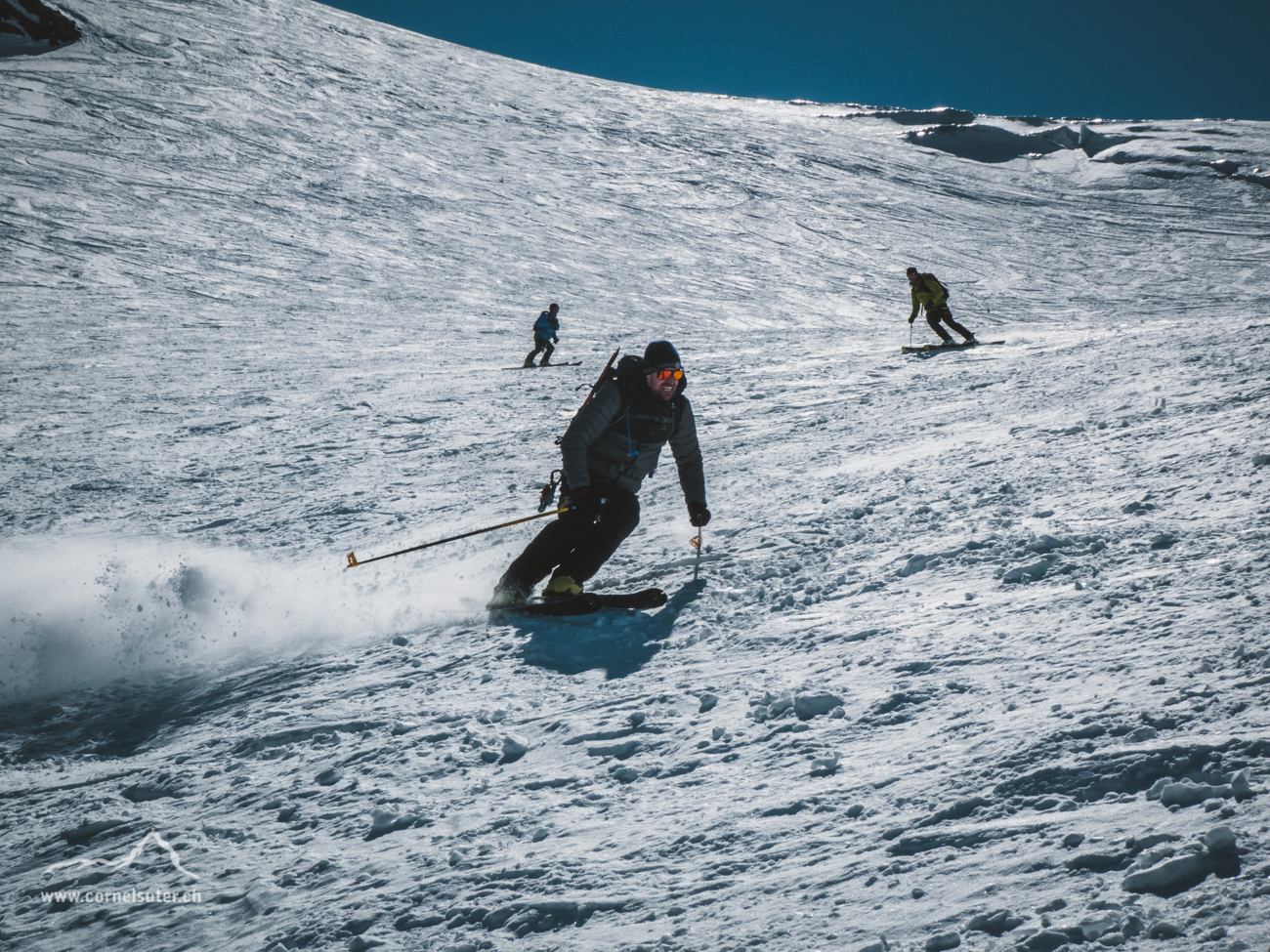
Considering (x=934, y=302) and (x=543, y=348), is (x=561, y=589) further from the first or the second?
(x=934, y=302)

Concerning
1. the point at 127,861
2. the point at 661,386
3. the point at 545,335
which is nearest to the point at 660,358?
the point at 661,386

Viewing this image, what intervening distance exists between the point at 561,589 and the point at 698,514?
1.05 meters

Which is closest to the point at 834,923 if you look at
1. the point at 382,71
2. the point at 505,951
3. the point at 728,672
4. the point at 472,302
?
the point at 505,951

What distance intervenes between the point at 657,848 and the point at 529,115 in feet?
146

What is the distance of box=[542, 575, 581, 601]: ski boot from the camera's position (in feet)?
15.3

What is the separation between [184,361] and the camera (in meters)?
12.9

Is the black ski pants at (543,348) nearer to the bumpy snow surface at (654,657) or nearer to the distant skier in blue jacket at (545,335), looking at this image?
the distant skier in blue jacket at (545,335)

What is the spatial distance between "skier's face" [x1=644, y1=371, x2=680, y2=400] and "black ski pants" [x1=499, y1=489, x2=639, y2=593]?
799 millimetres

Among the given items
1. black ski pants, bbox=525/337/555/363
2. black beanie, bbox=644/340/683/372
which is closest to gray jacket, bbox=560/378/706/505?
black beanie, bbox=644/340/683/372

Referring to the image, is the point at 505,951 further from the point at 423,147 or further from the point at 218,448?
the point at 423,147

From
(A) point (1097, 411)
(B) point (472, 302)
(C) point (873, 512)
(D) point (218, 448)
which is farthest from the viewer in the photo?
(B) point (472, 302)

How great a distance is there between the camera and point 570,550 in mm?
4961

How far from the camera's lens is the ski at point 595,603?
4613mm

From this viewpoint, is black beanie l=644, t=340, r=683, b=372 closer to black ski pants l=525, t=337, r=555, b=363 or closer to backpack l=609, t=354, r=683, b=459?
backpack l=609, t=354, r=683, b=459
